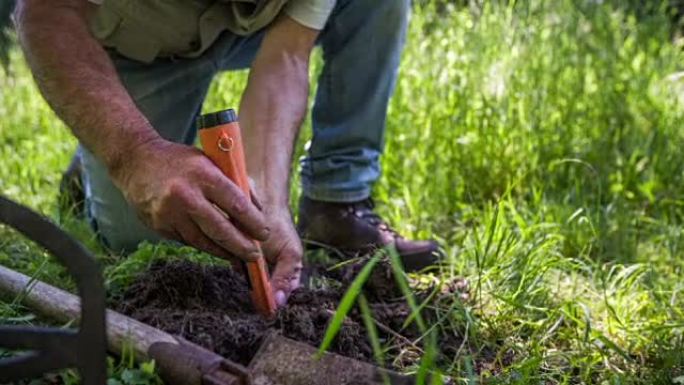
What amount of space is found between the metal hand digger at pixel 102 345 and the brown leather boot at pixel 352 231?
2.30 feet

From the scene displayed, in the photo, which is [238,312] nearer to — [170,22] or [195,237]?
[195,237]

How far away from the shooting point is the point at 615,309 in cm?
218

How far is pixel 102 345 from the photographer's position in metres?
1.27

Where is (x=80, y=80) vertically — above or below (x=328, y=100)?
above

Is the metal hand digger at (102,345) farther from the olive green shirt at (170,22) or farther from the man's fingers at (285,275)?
the olive green shirt at (170,22)

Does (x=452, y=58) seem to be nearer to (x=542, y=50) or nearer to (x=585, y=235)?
(x=542, y=50)

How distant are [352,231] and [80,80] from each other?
39.7 inches

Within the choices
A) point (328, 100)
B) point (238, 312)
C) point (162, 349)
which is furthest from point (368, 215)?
point (162, 349)

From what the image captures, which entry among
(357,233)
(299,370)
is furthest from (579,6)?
(299,370)

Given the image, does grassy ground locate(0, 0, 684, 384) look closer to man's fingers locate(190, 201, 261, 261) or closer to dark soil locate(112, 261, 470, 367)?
dark soil locate(112, 261, 470, 367)

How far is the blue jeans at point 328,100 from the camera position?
99.6 inches

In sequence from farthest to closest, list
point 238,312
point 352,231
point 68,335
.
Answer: point 352,231 → point 238,312 → point 68,335

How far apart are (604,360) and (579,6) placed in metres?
1.99

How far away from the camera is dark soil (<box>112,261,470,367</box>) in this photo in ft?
5.65
